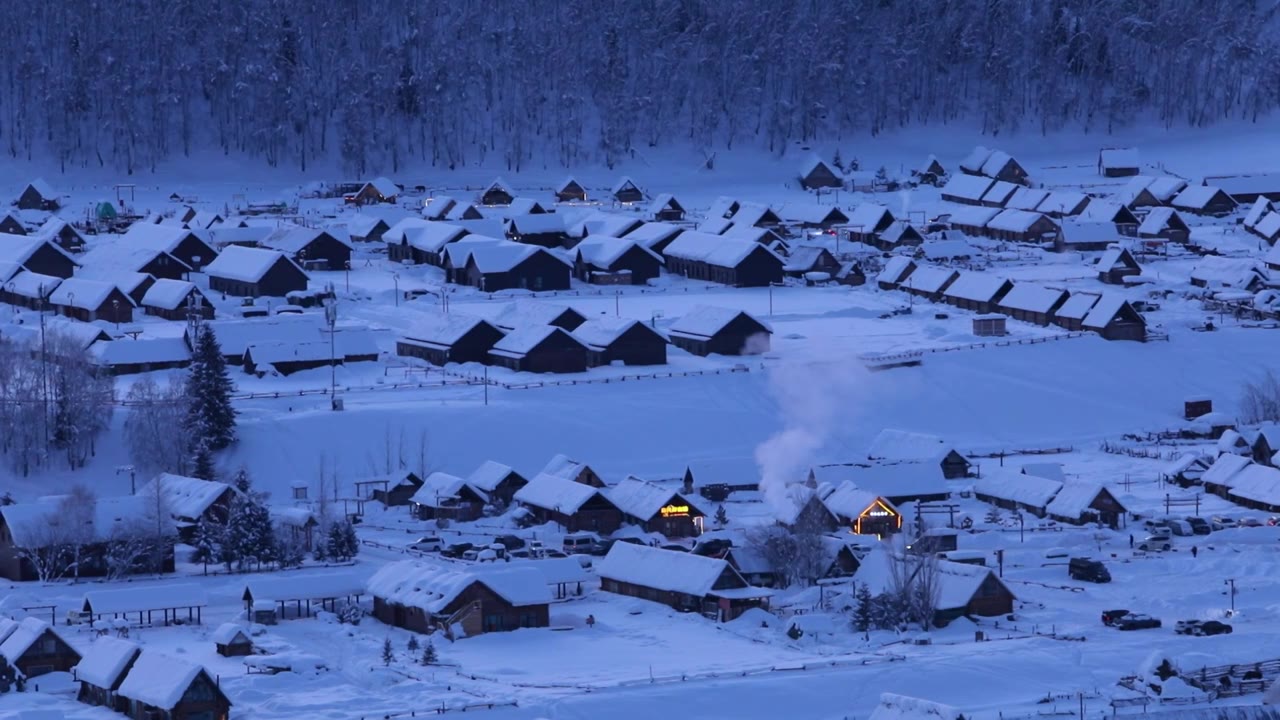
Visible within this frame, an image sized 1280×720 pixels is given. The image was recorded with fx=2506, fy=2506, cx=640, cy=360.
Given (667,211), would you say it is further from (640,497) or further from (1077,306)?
(640,497)

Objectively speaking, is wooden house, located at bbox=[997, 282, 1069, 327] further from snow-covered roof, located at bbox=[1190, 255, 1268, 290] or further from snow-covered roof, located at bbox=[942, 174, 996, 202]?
snow-covered roof, located at bbox=[942, 174, 996, 202]

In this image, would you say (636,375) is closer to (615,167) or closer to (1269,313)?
(1269,313)

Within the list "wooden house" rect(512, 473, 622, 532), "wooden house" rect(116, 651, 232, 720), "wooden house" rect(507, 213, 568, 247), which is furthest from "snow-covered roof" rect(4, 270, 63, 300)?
"wooden house" rect(116, 651, 232, 720)

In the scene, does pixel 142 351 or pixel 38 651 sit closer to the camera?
pixel 38 651

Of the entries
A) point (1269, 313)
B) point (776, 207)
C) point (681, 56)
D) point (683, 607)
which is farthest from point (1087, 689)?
point (681, 56)

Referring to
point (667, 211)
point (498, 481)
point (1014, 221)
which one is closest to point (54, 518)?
point (498, 481)

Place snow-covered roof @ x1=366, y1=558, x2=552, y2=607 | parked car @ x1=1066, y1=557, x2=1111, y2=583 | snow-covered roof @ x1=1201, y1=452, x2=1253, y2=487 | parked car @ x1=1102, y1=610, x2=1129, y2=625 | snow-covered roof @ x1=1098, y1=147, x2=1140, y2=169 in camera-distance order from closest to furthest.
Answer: parked car @ x1=1102, y1=610, x2=1129, y2=625 < snow-covered roof @ x1=366, y1=558, x2=552, y2=607 < parked car @ x1=1066, y1=557, x2=1111, y2=583 < snow-covered roof @ x1=1201, y1=452, x2=1253, y2=487 < snow-covered roof @ x1=1098, y1=147, x2=1140, y2=169

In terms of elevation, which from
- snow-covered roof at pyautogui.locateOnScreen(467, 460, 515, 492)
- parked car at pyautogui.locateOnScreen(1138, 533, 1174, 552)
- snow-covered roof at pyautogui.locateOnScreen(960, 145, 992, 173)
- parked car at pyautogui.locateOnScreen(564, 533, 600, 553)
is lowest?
parked car at pyautogui.locateOnScreen(564, 533, 600, 553)
